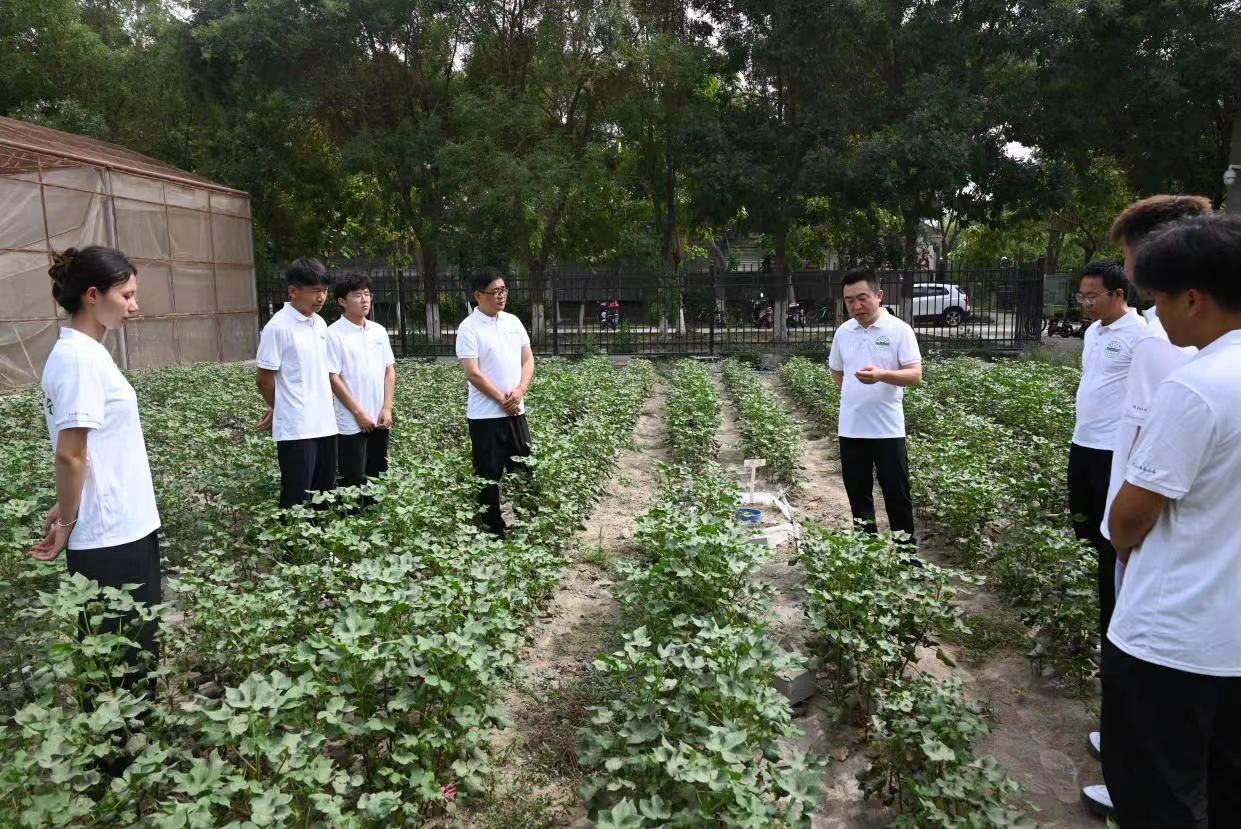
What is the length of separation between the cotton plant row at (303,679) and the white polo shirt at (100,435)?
0.75 ft

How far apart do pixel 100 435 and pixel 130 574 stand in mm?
460

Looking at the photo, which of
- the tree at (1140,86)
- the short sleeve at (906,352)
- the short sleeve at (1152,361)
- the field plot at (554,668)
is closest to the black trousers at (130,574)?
the field plot at (554,668)

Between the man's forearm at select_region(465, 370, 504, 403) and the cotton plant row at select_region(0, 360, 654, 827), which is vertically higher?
the man's forearm at select_region(465, 370, 504, 403)

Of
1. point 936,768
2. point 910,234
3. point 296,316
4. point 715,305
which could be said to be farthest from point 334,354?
point 910,234

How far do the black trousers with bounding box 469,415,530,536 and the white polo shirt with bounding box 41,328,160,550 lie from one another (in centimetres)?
241

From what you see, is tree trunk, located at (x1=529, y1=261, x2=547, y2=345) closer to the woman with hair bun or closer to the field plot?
the field plot

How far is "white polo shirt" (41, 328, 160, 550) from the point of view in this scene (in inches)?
101

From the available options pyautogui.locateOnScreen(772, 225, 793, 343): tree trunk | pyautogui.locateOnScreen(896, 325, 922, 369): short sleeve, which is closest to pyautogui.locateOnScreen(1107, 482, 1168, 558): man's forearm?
pyautogui.locateOnScreen(896, 325, 922, 369): short sleeve

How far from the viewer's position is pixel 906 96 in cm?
1814

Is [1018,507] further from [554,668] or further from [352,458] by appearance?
[352,458]

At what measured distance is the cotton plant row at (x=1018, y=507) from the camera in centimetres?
364

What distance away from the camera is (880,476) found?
4.57 meters

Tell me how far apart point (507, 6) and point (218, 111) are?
7.90 m

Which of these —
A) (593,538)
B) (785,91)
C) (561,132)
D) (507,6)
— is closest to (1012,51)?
(785,91)
